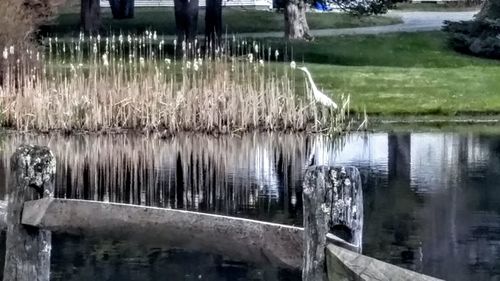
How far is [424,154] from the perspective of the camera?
Answer: 65.7ft

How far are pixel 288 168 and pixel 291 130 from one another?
403 centimetres

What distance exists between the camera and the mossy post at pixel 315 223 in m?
4.39

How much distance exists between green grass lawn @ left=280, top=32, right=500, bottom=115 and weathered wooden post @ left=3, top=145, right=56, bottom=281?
68.5ft

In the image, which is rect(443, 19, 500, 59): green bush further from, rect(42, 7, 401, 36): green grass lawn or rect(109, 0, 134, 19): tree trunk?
rect(109, 0, 134, 19): tree trunk

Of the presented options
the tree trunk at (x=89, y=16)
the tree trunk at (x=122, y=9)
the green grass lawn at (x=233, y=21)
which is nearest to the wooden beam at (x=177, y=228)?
the tree trunk at (x=89, y=16)

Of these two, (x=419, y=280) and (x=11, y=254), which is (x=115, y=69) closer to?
(x=11, y=254)

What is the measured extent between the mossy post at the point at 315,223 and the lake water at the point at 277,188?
150cm

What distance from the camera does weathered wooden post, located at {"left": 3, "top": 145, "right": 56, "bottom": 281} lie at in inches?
215

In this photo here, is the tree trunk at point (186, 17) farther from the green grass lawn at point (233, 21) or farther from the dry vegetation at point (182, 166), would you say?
the dry vegetation at point (182, 166)

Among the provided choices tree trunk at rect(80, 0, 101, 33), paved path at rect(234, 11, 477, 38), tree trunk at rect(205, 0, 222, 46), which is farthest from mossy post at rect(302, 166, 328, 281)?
tree trunk at rect(80, 0, 101, 33)

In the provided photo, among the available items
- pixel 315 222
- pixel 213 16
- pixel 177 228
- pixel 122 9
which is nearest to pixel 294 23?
pixel 213 16

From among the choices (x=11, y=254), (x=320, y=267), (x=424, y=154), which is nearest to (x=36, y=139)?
(x=424, y=154)

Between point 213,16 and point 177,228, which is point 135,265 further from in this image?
point 213,16

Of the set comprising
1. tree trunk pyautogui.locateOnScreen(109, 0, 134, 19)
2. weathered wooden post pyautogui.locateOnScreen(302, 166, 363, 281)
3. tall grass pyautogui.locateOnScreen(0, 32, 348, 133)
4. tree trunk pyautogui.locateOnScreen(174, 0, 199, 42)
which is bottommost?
tall grass pyautogui.locateOnScreen(0, 32, 348, 133)
